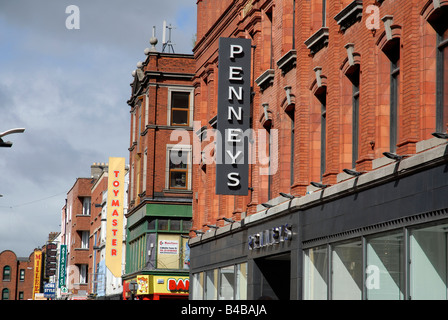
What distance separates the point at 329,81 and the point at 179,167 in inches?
1126

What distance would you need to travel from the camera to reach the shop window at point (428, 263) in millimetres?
15789

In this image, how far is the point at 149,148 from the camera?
49.7 metres

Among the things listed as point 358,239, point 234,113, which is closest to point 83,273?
point 234,113

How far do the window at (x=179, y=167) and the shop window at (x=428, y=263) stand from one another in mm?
33728

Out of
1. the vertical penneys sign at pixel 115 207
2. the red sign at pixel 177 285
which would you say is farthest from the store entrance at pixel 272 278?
the vertical penneys sign at pixel 115 207

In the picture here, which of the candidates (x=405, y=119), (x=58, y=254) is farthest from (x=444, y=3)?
(x=58, y=254)

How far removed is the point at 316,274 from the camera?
22.5 metres

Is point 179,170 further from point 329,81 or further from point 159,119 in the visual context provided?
point 329,81

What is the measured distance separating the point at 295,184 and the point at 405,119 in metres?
7.31

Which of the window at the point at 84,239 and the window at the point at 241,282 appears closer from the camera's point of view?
the window at the point at 241,282

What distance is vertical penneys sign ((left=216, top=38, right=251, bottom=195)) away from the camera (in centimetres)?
2903

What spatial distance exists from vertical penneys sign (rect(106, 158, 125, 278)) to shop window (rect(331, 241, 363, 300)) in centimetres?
3883

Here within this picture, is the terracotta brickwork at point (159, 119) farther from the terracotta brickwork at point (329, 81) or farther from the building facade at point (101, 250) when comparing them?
the terracotta brickwork at point (329, 81)

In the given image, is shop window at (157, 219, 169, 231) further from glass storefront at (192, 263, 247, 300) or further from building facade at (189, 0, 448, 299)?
building facade at (189, 0, 448, 299)
